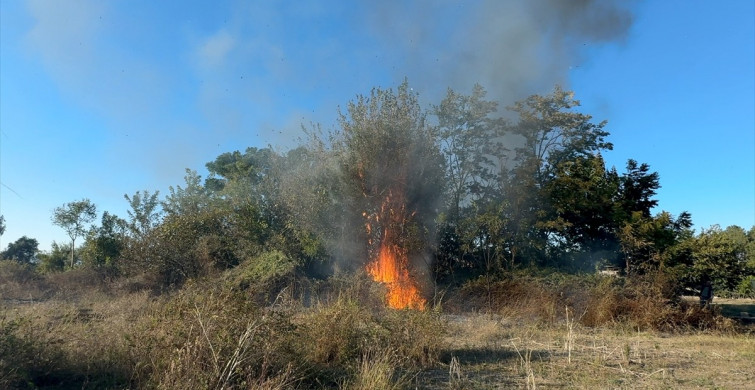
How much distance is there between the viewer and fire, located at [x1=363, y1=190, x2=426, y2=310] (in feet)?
60.8

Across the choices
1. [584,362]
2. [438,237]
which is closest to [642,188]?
[438,237]

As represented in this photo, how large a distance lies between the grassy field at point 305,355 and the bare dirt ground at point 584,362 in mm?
29

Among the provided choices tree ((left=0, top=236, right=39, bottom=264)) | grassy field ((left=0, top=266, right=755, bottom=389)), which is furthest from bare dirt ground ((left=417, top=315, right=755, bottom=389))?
tree ((left=0, top=236, right=39, bottom=264))

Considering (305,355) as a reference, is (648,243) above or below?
above

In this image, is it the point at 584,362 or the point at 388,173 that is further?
the point at 388,173

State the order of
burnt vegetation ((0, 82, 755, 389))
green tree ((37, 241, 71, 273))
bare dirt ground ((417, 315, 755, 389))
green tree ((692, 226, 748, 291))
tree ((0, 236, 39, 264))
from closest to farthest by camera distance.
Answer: bare dirt ground ((417, 315, 755, 389)), burnt vegetation ((0, 82, 755, 389)), green tree ((692, 226, 748, 291)), green tree ((37, 241, 71, 273)), tree ((0, 236, 39, 264))

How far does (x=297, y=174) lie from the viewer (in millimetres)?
22328

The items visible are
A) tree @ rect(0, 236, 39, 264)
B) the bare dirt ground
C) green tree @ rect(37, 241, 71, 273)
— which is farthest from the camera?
tree @ rect(0, 236, 39, 264)

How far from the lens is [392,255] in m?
19.9

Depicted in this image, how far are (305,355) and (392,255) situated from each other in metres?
13.0

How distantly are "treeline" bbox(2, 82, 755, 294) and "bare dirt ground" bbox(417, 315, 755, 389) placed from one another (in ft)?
24.6

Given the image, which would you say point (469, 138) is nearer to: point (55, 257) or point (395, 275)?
point (395, 275)

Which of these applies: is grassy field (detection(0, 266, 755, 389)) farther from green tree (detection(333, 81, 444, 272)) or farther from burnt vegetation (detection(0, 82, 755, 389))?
green tree (detection(333, 81, 444, 272))

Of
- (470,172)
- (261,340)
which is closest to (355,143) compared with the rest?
(470,172)
